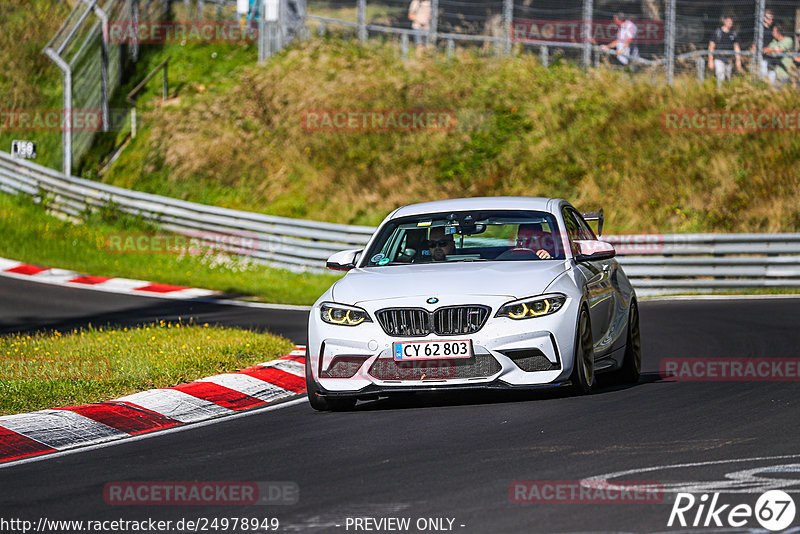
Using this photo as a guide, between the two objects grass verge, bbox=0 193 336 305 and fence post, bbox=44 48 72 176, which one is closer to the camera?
grass verge, bbox=0 193 336 305

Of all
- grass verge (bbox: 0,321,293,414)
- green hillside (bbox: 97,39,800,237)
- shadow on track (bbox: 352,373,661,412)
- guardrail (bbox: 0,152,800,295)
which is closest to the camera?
shadow on track (bbox: 352,373,661,412)

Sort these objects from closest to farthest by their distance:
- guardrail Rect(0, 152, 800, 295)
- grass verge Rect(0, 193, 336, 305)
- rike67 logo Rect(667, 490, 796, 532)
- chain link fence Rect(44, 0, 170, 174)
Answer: rike67 logo Rect(667, 490, 796, 532), guardrail Rect(0, 152, 800, 295), grass verge Rect(0, 193, 336, 305), chain link fence Rect(44, 0, 170, 174)

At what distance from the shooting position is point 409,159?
29844 millimetres

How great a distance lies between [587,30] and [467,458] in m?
24.2

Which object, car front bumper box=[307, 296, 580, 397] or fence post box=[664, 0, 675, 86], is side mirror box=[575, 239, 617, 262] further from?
fence post box=[664, 0, 675, 86]

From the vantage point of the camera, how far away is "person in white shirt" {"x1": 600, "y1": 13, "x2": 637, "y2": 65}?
2931 centimetres

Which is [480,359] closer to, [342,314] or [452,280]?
[452,280]

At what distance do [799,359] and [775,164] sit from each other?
16.2m

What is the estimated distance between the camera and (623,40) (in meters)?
30.1

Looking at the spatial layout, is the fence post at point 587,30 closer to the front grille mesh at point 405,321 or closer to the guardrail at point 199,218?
the guardrail at point 199,218

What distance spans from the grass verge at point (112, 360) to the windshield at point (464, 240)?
2029 mm

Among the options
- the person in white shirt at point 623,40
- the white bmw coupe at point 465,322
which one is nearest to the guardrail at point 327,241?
the person in white shirt at point 623,40

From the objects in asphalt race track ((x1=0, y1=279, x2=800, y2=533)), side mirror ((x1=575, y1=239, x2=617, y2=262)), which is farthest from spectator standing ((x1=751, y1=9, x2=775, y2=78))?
side mirror ((x1=575, y1=239, x2=617, y2=262))

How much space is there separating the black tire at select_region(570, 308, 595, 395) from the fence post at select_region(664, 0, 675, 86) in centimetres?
1971
